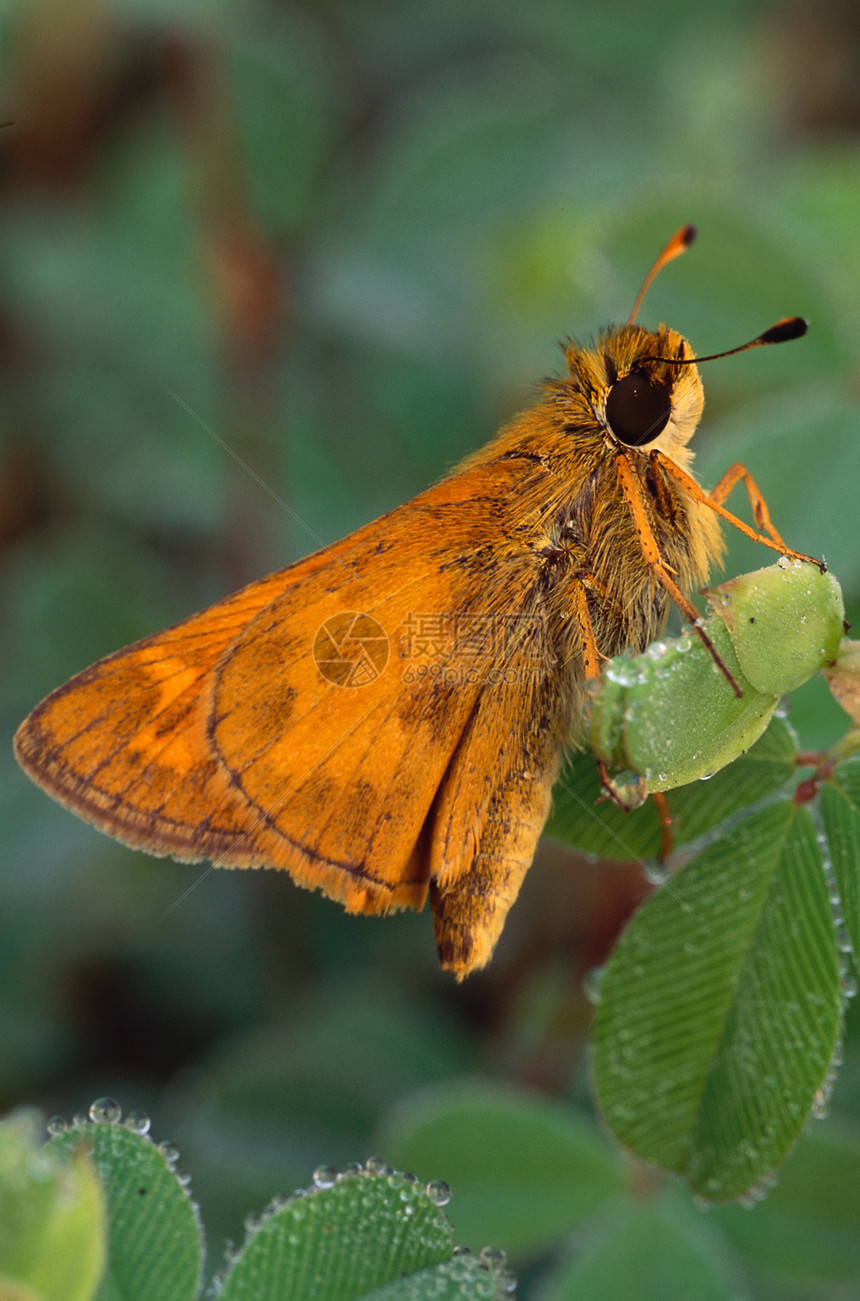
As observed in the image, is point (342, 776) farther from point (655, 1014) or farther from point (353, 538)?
point (655, 1014)

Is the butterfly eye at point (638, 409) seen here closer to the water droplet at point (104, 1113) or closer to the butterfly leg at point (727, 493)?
the butterfly leg at point (727, 493)

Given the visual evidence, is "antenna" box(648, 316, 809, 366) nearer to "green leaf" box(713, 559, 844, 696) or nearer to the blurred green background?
the blurred green background

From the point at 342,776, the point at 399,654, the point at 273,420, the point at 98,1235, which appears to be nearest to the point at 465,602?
the point at 399,654

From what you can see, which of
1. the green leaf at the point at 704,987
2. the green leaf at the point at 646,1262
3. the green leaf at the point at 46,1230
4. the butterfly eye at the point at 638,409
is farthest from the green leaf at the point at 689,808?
the green leaf at the point at 46,1230

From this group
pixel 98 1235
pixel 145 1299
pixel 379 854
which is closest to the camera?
pixel 98 1235

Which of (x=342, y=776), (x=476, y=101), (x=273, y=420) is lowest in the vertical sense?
(x=342, y=776)

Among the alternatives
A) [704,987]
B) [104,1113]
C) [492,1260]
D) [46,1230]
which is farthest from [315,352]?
[46,1230]
